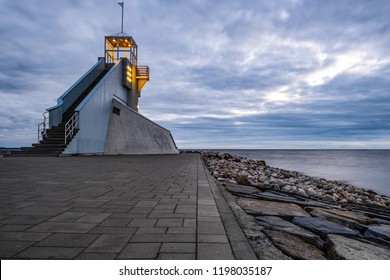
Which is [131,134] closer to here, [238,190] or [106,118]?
[106,118]

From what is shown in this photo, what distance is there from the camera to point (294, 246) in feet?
7.61

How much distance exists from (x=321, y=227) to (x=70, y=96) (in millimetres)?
18101

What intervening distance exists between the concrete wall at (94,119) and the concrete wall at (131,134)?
0.56 meters

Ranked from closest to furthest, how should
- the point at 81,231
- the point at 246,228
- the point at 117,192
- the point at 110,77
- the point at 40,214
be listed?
the point at 81,231 < the point at 246,228 < the point at 40,214 < the point at 117,192 < the point at 110,77

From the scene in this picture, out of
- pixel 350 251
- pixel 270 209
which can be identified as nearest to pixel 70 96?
pixel 270 209

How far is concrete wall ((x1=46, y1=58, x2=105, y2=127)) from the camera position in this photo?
1592cm

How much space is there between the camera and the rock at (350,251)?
2.14 meters

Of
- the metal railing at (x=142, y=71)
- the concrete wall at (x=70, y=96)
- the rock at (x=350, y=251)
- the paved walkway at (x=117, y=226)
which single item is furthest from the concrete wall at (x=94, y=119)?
the rock at (x=350, y=251)

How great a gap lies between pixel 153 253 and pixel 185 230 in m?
0.57

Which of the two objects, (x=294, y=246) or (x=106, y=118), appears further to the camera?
(x=106, y=118)

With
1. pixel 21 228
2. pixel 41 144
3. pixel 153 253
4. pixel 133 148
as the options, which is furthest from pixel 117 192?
pixel 133 148

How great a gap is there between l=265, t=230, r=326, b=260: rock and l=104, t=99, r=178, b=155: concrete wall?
16.8m

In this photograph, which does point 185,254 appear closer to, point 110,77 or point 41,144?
A: point 41,144

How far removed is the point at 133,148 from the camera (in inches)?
797
